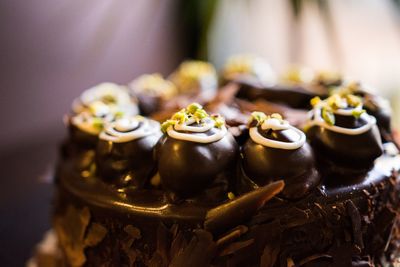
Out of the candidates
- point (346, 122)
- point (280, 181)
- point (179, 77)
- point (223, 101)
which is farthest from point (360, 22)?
point (280, 181)

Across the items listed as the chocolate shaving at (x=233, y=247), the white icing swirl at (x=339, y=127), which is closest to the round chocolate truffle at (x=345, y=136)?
the white icing swirl at (x=339, y=127)

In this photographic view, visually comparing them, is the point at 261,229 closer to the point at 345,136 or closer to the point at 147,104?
the point at 345,136

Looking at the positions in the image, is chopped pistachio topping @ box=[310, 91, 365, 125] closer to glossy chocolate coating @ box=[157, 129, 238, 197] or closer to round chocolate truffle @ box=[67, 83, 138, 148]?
glossy chocolate coating @ box=[157, 129, 238, 197]

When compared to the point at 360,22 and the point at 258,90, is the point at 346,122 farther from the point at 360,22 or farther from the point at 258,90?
the point at 360,22

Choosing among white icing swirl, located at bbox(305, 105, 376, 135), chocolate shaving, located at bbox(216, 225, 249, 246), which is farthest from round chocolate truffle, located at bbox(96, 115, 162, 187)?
white icing swirl, located at bbox(305, 105, 376, 135)

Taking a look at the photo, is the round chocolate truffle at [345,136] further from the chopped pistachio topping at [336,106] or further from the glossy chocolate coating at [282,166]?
the glossy chocolate coating at [282,166]

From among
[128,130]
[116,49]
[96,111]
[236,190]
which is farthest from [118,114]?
[116,49]
